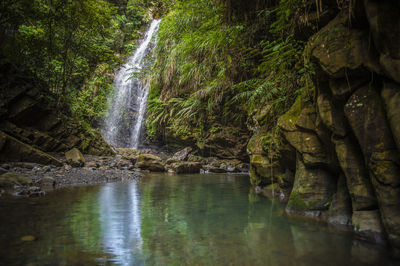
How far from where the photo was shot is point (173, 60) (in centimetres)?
1138

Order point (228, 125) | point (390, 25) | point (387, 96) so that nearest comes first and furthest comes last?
point (390, 25), point (387, 96), point (228, 125)

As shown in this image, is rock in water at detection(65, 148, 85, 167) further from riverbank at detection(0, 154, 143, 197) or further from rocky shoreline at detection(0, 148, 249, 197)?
riverbank at detection(0, 154, 143, 197)

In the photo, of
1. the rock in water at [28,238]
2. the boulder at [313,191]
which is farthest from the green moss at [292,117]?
the rock in water at [28,238]

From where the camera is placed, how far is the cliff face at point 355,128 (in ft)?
7.62

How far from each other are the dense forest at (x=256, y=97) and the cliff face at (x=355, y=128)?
0.01 metres

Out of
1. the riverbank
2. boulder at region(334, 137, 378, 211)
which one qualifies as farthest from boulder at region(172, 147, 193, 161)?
boulder at region(334, 137, 378, 211)

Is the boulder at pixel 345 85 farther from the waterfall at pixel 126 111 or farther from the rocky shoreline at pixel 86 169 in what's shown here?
the waterfall at pixel 126 111

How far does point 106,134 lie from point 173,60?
5.99m

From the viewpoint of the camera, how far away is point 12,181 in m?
4.86

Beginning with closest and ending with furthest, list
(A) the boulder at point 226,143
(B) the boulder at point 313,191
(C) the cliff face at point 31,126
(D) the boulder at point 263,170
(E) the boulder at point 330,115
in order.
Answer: (E) the boulder at point 330,115
(B) the boulder at point 313,191
(D) the boulder at point 263,170
(C) the cliff face at point 31,126
(A) the boulder at point 226,143

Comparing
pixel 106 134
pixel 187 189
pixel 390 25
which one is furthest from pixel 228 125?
pixel 390 25

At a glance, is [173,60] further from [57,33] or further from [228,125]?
[57,33]

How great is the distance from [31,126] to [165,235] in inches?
281

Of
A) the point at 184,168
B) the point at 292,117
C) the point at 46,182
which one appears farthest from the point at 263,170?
the point at 46,182
